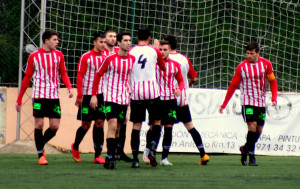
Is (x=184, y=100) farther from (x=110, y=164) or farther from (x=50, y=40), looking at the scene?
(x=50, y=40)

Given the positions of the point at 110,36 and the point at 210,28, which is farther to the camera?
the point at 210,28

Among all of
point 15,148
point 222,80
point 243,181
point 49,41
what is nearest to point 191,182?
point 243,181

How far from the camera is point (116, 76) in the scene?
8.61 meters

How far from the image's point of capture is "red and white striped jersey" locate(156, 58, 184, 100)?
9453 mm

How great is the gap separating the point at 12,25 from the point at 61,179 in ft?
53.2

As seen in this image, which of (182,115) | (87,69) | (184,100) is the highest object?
(87,69)

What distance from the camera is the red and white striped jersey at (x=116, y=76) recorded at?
28.1 ft

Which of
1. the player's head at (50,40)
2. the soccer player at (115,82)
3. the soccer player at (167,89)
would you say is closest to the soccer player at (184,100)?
the soccer player at (167,89)

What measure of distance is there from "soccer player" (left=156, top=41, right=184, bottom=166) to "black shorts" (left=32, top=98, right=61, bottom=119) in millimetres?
1487

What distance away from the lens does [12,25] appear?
22656mm

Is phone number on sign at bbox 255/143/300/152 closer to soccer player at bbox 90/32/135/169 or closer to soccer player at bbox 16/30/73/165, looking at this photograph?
soccer player at bbox 16/30/73/165

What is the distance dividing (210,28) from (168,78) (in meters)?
6.07

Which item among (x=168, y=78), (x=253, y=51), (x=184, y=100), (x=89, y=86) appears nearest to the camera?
(x=168, y=78)

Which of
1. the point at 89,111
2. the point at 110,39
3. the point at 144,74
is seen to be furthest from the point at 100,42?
the point at 144,74
